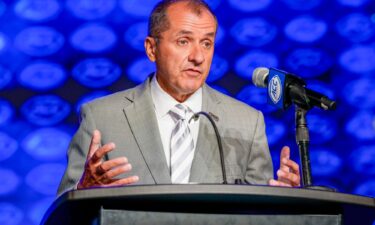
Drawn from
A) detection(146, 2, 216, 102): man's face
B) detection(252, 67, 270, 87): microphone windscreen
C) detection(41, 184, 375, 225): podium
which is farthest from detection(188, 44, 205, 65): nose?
detection(41, 184, 375, 225): podium

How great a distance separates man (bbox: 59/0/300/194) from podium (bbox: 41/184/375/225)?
74cm

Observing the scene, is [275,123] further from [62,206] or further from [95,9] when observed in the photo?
[62,206]

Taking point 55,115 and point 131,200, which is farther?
point 55,115

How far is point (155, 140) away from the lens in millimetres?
2080

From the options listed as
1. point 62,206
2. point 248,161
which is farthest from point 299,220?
point 248,161

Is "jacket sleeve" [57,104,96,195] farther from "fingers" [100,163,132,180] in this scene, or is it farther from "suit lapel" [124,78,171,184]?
"fingers" [100,163,132,180]

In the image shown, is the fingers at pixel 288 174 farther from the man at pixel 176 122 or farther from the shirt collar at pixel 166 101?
the shirt collar at pixel 166 101

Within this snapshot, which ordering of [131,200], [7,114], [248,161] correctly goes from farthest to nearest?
[7,114]
[248,161]
[131,200]

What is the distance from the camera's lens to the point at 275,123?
108 inches

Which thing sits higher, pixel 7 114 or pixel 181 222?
pixel 7 114

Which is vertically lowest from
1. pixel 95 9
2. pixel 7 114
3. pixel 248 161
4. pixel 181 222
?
pixel 181 222

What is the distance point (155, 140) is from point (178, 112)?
0.16 m

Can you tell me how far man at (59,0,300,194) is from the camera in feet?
6.72

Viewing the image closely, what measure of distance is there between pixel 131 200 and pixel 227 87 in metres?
1.59
